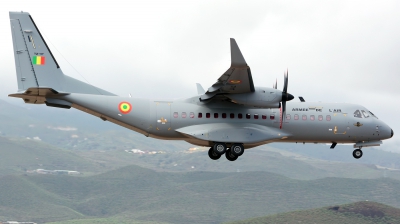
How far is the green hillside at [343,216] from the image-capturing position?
185500mm

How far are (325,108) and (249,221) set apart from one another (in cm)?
13394

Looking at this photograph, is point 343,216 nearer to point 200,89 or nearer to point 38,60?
point 200,89

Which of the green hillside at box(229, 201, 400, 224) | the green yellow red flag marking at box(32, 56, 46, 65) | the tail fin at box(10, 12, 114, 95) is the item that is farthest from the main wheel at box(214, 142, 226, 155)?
the green hillside at box(229, 201, 400, 224)

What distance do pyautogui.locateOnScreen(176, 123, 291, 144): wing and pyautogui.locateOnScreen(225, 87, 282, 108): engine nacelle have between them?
274 centimetres

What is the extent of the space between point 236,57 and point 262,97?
598cm

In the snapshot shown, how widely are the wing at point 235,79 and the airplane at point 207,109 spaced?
7cm

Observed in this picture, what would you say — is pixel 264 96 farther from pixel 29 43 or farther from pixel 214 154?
pixel 29 43

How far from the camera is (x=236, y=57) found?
4181cm

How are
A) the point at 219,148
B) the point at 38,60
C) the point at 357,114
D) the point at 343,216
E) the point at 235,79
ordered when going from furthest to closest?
the point at 343,216
the point at 357,114
the point at 219,148
the point at 38,60
the point at 235,79

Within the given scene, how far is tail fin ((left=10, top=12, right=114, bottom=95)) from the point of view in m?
46.9

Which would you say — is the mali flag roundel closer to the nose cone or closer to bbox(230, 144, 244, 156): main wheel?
bbox(230, 144, 244, 156): main wheel

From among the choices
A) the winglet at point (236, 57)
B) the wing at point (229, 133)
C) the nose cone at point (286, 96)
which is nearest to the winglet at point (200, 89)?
the wing at point (229, 133)

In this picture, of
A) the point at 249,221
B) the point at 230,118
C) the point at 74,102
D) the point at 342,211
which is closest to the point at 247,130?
the point at 230,118

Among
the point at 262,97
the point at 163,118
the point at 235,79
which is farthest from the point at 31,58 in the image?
the point at 262,97
